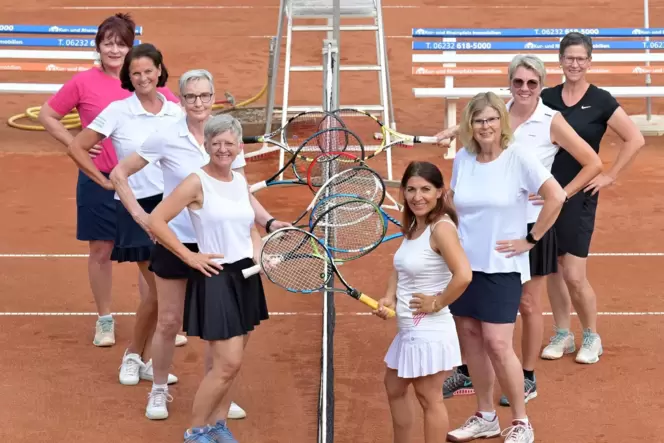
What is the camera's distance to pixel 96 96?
7.84 metres

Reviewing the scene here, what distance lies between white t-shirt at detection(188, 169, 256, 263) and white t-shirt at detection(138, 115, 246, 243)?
0.35 meters

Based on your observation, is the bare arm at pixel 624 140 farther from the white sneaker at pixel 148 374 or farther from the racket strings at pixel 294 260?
the white sneaker at pixel 148 374

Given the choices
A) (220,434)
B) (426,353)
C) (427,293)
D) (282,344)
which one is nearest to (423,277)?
(427,293)

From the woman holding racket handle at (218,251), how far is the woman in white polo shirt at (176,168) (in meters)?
0.31

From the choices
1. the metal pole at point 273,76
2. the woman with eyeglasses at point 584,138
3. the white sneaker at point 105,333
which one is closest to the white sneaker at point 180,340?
the white sneaker at point 105,333

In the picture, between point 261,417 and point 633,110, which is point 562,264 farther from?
point 633,110

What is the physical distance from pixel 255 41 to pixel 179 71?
2427mm

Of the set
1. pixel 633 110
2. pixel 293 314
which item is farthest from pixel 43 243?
pixel 633 110

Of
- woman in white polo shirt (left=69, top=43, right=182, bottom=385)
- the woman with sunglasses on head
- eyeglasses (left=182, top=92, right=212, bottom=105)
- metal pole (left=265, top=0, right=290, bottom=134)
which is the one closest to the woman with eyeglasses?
the woman with sunglasses on head

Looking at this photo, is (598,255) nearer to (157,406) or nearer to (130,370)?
(130,370)

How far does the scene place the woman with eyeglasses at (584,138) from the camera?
24.8 feet

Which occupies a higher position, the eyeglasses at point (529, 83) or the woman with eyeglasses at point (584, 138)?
the eyeglasses at point (529, 83)

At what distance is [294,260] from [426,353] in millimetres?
1163

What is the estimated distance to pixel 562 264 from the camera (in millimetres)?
7832
